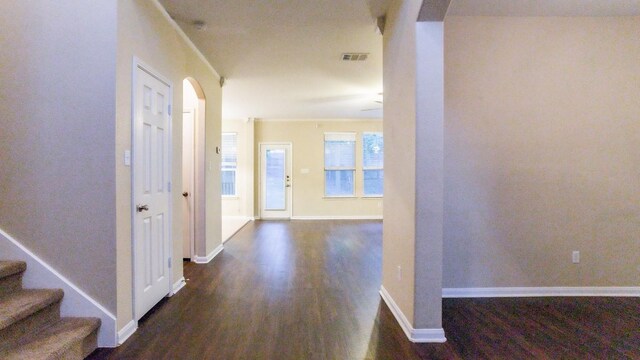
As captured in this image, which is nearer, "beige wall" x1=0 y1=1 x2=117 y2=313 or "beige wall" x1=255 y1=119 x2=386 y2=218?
"beige wall" x1=0 y1=1 x2=117 y2=313

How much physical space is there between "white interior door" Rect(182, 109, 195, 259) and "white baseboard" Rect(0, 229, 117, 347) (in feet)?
6.90

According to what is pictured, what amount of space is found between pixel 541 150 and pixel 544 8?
1.27 m

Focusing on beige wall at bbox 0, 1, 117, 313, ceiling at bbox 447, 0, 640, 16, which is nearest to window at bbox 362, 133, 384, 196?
ceiling at bbox 447, 0, 640, 16

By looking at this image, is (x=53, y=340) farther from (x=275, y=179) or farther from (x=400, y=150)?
(x=275, y=179)

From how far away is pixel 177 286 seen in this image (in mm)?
3184

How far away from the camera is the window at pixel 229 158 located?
8375 mm

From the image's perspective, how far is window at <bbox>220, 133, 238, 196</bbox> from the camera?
838 cm

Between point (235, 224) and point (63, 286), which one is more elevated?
point (63, 286)

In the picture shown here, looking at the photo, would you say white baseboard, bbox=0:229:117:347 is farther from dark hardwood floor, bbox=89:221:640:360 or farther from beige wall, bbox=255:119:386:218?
beige wall, bbox=255:119:386:218

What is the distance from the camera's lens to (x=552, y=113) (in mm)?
3025

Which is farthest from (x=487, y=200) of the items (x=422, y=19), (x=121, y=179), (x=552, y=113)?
(x=121, y=179)

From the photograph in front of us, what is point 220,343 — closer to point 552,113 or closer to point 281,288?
point 281,288

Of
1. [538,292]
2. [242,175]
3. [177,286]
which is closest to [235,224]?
[242,175]

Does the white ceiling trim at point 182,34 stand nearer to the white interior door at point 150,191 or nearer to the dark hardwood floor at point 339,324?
the white interior door at point 150,191
